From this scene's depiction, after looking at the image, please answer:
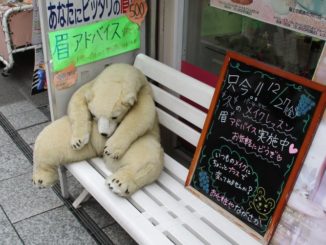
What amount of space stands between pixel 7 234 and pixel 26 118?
1630 millimetres

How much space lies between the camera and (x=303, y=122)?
182 centimetres

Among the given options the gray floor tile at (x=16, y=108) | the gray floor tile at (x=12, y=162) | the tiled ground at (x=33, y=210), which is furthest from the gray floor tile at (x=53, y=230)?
the gray floor tile at (x=16, y=108)

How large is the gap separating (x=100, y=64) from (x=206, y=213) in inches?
48.6

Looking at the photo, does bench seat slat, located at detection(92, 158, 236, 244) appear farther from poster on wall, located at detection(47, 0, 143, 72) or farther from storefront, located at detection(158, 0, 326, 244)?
poster on wall, located at detection(47, 0, 143, 72)

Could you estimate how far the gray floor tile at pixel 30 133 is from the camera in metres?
3.76

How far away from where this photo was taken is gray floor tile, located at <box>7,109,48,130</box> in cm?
400

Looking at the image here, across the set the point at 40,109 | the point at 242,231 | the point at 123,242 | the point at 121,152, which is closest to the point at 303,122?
the point at 242,231

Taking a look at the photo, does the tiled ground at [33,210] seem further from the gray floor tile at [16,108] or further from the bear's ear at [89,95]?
the bear's ear at [89,95]

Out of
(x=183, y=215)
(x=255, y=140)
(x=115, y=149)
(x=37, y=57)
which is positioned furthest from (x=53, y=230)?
(x=255, y=140)

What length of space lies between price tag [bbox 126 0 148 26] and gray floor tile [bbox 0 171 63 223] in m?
1.42

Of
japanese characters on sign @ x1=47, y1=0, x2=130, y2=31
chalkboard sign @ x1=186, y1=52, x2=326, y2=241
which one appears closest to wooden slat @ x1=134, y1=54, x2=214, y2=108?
chalkboard sign @ x1=186, y1=52, x2=326, y2=241

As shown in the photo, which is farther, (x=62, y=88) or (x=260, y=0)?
(x=62, y=88)

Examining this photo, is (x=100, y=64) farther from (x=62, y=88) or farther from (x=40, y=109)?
(x=40, y=109)

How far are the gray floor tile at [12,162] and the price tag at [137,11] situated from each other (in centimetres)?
152
